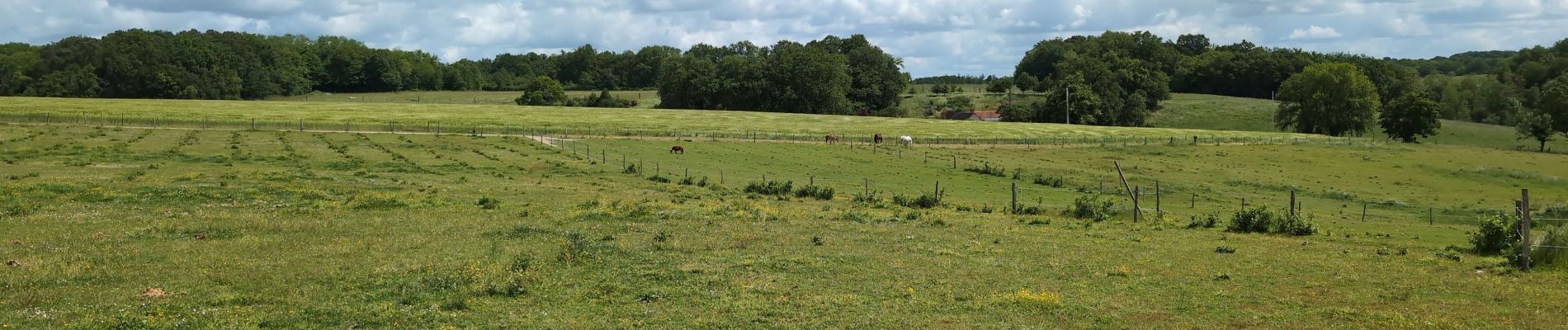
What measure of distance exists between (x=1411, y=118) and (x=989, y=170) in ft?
242

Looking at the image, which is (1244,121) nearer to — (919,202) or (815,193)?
(815,193)

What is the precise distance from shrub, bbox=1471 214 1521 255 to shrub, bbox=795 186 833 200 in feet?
69.4

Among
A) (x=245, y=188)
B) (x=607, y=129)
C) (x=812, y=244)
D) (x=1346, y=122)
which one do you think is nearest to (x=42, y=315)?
(x=812, y=244)

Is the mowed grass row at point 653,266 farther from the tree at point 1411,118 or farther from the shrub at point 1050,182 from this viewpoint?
the tree at point 1411,118

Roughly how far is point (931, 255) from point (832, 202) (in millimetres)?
16232

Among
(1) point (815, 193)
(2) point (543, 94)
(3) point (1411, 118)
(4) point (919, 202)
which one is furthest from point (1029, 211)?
(2) point (543, 94)

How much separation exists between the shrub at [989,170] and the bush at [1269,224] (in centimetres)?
2840

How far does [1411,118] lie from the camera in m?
110

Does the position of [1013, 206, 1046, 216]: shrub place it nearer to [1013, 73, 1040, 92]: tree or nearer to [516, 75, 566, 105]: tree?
[516, 75, 566, 105]: tree

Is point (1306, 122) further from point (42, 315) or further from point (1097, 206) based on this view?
point (42, 315)

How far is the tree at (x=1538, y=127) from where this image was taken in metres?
100

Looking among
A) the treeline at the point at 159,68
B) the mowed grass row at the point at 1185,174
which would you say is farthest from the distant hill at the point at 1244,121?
the treeline at the point at 159,68

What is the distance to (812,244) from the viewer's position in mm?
23703

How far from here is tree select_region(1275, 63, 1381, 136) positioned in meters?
117
